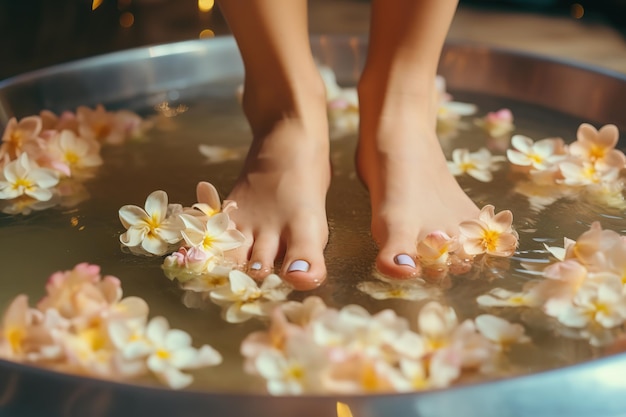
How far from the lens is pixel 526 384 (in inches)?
21.7

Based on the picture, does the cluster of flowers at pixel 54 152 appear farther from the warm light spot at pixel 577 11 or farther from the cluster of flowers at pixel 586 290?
the warm light spot at pixel 577 11

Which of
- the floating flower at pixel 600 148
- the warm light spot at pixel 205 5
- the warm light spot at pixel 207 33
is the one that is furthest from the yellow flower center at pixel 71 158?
the warm light spot at pixel 205 5

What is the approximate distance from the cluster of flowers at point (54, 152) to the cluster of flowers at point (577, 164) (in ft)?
2.00

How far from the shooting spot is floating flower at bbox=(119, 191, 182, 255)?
0.84 metres

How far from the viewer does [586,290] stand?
716mm

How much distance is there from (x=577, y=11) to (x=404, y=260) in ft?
6.25

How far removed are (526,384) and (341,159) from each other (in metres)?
0.61

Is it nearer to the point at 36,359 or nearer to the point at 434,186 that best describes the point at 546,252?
the point at 434,186

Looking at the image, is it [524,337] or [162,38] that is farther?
[162,38]

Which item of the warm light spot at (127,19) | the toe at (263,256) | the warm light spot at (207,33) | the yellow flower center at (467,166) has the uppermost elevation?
the toe at (263,256)

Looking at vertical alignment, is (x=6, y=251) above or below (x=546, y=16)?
above

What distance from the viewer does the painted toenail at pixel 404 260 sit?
30.9 inches

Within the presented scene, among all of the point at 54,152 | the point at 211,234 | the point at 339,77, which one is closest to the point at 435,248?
the point at 211,234

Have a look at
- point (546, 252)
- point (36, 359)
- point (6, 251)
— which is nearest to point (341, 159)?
point (546, 252)
